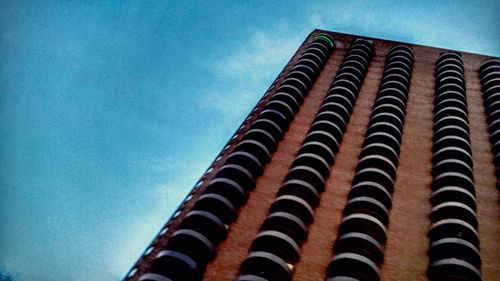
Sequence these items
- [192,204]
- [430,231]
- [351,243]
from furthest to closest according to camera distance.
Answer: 1. [192,204]
2. [430,231]
3. [351,243]

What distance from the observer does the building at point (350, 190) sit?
2303 cm

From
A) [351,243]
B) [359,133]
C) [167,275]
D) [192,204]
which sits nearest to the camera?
[167,275]

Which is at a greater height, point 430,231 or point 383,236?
point 430,231

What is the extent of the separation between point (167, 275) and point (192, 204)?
6201 millimetres

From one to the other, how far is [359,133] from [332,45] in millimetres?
18664

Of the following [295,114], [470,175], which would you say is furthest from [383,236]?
[295,114]

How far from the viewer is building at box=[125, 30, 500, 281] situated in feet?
75.6

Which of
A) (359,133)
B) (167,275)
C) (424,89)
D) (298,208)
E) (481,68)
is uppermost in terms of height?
(481,68)

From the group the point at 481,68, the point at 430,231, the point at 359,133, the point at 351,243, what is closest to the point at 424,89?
the point at 481,68

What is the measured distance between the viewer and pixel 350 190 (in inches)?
1096

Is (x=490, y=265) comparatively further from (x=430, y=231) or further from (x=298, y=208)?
(x=298, y=208)

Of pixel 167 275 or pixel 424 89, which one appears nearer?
pixel 167 275

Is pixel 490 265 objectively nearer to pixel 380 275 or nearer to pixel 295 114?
pixel 380 275

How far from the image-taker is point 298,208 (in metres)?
25.5
